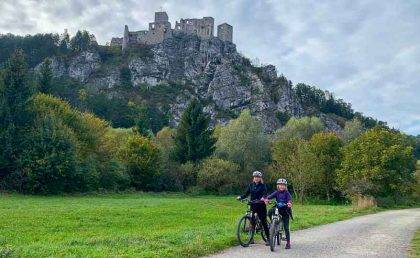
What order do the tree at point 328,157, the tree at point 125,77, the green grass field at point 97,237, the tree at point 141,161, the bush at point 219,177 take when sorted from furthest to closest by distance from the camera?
1. the tree at point 125,77
2. the bush at point 219,177
3. the tree at point 141,161
4. the tree at point 328,157
5. the green grass field at point 97,237

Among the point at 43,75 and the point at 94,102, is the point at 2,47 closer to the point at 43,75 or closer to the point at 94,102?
the point at 94,102

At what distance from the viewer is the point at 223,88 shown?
184 metres

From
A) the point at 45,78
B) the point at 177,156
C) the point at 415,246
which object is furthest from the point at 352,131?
the point at 415,246

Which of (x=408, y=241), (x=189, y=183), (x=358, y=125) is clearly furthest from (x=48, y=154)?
(x=358, y=125)

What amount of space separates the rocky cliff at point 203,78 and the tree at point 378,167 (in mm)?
115718

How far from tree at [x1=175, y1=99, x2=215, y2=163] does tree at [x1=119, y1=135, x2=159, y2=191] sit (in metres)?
8.90

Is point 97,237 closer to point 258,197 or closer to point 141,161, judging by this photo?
point 258,197

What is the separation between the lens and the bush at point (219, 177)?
68.8m

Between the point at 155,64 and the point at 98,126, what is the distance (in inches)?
5419

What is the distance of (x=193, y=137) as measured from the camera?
7825 cm

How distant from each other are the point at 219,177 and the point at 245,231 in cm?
5370

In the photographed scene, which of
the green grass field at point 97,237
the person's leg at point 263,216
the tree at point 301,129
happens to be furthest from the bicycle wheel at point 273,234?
the tree at point 301,129

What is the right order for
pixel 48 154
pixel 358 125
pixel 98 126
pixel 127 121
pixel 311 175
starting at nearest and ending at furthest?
pixel 48 154, pixel 311 175, pixel 98 126, pixel 358 125, pixel 127 121

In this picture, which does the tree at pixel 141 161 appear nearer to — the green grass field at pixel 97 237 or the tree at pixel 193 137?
the tree at pixel 193 137
